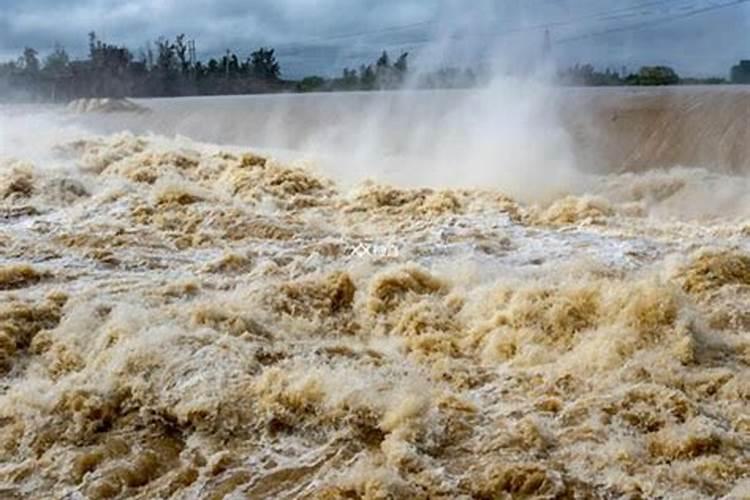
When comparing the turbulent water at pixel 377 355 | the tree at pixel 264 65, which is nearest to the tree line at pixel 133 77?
the tree at pixel 264 65

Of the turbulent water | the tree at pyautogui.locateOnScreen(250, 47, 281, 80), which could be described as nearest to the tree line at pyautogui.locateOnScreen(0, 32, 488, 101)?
the tree at pyautogui.locateOnScreen(250, 47, 281, 80)

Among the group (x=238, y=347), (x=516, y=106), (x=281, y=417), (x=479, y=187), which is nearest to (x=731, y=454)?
(x=281, y=417)

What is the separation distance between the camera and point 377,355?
23.4 feet

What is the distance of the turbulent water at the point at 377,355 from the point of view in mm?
5441

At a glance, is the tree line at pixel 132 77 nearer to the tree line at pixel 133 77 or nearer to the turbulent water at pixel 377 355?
the tree line at pixel 133 77

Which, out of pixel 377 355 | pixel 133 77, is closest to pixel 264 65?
pixel 133 77

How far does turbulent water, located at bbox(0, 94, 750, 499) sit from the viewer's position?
5441 mm

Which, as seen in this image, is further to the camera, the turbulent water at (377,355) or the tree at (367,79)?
the tree at (367,79)

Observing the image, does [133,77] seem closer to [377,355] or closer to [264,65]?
[264,65]

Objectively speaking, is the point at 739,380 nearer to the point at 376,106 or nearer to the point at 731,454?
the point at 731,454

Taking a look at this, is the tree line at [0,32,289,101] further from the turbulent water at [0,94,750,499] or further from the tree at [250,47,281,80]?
the turbulent water at [0,94,750,499]

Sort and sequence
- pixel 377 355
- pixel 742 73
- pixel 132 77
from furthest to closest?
pixel 132 77 → pixel 742 73 → pixel 377 355

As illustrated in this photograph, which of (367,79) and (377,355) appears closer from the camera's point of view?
(377,355)

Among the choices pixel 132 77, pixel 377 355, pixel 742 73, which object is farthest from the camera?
pixel 132 77
